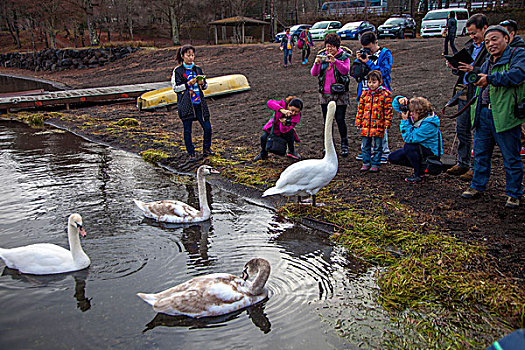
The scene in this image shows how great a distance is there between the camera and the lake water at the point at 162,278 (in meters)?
4.15

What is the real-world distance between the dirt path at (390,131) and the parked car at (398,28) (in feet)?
19.4

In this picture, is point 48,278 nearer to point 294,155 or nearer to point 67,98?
point 294,155

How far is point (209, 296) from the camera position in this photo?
14.6ft

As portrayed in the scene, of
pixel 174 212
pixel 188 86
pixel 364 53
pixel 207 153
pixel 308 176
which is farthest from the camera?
pixel 207 153

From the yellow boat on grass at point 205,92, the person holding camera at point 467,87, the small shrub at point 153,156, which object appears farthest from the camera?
the yellow boat on grass at point 205,92

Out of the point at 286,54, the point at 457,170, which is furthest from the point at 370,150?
the point at 286,54

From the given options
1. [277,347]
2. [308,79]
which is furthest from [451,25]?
[277,347]

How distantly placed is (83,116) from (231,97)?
6136mm

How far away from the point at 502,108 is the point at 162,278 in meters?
4.96

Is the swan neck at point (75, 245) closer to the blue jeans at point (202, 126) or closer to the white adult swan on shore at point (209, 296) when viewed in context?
the white adult swan on shore at point (209, 296)

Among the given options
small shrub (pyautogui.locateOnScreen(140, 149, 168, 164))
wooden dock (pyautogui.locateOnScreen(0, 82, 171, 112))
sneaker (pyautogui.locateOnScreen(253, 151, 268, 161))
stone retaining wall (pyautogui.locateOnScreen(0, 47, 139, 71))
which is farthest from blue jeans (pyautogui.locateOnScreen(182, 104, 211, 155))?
stone retaining wall (pyautogui.locateOnScreen(0, 47, 139, 71))

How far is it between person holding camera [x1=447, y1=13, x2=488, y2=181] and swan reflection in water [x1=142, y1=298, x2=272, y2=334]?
449cm

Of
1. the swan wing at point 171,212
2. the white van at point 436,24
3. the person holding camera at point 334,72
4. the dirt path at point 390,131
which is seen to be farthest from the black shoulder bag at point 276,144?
the white van at point 436,24

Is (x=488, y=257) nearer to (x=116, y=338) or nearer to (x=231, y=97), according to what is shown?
(x=116, y=338)
